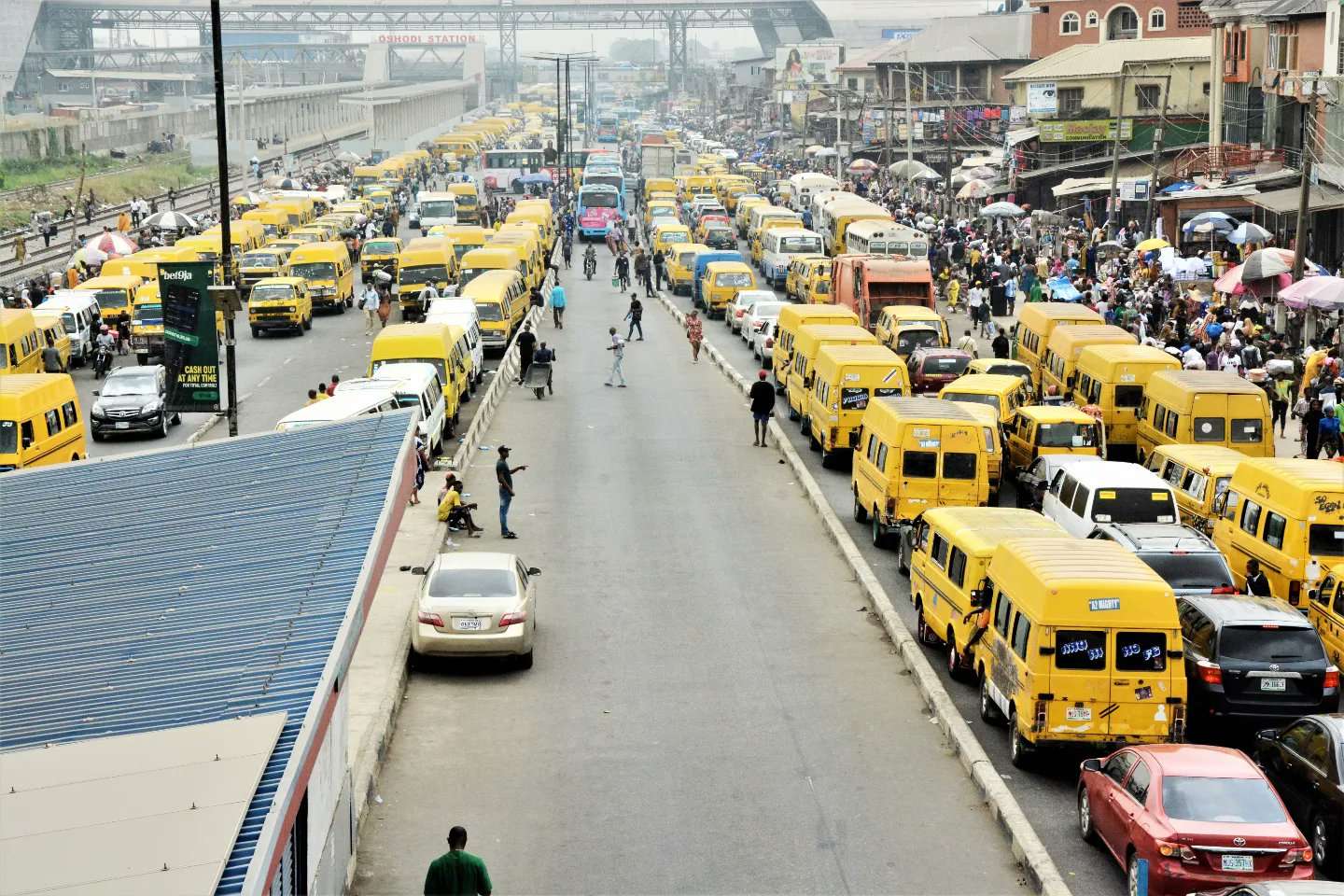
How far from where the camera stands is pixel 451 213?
85.5m

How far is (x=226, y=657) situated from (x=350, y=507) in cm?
301

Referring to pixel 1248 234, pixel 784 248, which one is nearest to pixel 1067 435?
pixel 1248 234

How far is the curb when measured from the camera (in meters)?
15.7

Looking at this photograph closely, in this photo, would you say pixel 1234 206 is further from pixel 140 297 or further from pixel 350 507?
pixel 350 507

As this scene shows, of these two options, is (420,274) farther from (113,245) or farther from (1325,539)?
(1325,539)

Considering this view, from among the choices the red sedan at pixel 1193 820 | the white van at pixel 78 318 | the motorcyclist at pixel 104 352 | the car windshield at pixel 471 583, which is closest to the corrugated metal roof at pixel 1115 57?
the white van at pixel 78 318

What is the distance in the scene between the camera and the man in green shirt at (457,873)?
43.8 feet

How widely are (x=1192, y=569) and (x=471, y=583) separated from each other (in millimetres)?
8424

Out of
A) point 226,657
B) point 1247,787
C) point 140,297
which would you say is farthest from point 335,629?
point 140,297

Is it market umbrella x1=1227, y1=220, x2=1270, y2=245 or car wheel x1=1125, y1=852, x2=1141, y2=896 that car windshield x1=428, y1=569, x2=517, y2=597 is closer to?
car wheel x1=1125, y1=852, x2=1141, y2=896

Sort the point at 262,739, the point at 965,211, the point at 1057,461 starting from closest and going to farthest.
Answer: the point at 262,739
the point at 1057,461
the point at 965,211

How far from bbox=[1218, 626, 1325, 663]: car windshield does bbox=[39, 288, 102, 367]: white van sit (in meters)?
34.4

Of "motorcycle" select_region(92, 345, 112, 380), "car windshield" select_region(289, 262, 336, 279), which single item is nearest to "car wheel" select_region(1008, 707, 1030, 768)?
"motorcycle" select_region(92, 345, 112, 380)

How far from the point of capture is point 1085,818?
16406mm
